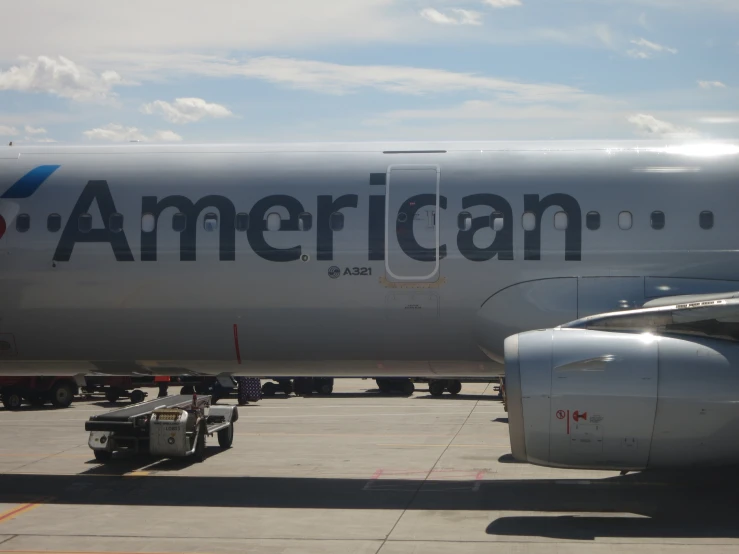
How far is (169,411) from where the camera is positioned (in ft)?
63.7

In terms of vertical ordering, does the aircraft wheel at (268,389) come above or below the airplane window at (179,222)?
below

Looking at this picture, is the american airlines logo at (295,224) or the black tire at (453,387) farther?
the black tire at (453,387)

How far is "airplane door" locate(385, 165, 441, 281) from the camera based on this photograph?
1490 cm

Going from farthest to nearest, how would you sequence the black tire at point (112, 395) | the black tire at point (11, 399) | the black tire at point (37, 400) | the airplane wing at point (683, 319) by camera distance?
the black tire at point (112, 395) → the black tire at point (37, 400) → the black tire at point (11, 399) → the airplane wing at point (683, 319)

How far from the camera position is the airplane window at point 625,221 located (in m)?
14.6

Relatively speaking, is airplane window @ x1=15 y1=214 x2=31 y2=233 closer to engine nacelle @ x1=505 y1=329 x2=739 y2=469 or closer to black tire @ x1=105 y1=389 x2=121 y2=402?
engine nacelle @ x1=505 y1=329 x2=739 y2=469

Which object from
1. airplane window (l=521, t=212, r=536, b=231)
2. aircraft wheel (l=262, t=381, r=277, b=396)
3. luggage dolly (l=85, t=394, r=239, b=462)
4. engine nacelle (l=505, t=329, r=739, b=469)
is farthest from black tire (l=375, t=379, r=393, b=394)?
engine nacelle (l=505, t=329, r=739, b=469)

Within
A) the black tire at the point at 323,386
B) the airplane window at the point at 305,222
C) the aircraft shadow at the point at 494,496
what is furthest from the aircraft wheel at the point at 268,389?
the airplane window at the point at 305,222

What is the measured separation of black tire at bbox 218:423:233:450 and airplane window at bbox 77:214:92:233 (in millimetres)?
7695

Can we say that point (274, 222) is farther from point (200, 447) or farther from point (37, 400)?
point (37, 400)

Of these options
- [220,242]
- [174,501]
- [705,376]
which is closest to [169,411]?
[174,501]

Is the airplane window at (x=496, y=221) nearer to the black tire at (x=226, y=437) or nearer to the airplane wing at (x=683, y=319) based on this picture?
the airplane wing at (x=683, y=319)

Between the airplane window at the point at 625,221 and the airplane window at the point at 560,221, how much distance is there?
84cm

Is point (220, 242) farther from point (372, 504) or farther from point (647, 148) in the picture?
point (647, 148)
